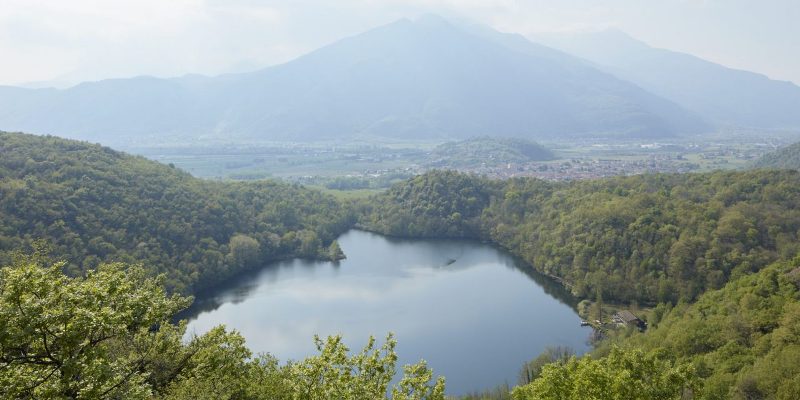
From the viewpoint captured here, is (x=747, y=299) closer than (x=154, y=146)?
Yes

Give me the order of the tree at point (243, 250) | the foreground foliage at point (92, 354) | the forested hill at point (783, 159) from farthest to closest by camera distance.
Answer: the forested hill at point (783, 159), the tree at point (243, 250), the foreground foliage at point (92, 354)

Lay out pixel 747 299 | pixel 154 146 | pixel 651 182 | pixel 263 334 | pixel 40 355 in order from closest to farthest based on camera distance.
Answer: pixel 40 355 → pixel 747 299 → pixel 263 334 → pixel 651 182 → pixel 154 146

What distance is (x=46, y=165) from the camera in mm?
49719

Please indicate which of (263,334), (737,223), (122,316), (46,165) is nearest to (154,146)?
(46,165)

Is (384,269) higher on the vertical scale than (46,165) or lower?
lower

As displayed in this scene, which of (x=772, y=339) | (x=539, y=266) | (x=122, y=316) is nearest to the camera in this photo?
(x=122, y=316)

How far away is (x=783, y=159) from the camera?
99.4 m

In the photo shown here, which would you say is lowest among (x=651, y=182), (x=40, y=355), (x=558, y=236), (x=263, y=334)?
(x=263, y=334)

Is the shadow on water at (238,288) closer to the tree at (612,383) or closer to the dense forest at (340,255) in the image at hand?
the dense forest at (340,255)

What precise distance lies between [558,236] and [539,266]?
3.90 metres

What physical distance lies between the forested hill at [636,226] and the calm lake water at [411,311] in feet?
13.6

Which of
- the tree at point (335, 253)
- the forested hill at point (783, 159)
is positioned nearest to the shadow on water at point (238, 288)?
the tree at point (335, 253)

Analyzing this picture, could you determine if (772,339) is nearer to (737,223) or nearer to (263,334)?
(737,223)

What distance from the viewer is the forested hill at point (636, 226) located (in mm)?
43281
